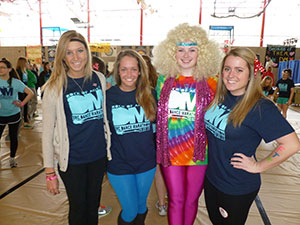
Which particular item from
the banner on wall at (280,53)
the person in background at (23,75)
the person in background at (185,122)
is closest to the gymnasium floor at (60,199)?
the person in background at (185,122)

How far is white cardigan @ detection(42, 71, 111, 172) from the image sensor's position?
1493 millimetres

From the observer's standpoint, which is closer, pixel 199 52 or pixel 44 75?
pixel 199 52

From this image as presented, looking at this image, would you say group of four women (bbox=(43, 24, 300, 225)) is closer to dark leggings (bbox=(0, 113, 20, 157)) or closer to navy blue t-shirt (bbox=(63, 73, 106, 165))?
navy blue t-shirt (bbox=(63, 73, 106, 165))

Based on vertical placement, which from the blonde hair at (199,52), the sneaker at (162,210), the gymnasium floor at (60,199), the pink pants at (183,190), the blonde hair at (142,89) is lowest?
the gymnasium floor at (60,199)

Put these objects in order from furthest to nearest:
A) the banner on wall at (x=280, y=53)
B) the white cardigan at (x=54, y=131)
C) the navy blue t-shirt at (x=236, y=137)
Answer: the banner on wall at (x=280, y=53)
the white cardigan at (x=54, y=131)
the navy blue t-shirt at (x=236, y=137)

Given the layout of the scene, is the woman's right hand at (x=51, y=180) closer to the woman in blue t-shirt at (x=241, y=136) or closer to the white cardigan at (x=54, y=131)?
the white cardigan at (x=54, y=131)

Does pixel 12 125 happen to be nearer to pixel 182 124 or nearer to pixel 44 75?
pixel 182 124

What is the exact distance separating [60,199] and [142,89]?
6.19ft

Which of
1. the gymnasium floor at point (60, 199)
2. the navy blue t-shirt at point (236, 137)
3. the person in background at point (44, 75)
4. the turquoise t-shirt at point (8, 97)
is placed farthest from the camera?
the person in background at point (44, 75)

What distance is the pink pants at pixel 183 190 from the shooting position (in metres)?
1.72

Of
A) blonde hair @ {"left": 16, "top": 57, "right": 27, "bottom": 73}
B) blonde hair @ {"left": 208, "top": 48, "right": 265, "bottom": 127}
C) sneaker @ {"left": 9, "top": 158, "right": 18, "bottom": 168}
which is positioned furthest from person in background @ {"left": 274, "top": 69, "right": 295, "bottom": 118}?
blonde hair @ {"left": 16, "top": 57, "right": 27, "bottom": 73}

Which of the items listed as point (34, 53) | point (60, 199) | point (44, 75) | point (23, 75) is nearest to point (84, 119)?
point (60, 199)

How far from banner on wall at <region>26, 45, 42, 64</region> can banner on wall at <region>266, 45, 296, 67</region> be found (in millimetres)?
14611

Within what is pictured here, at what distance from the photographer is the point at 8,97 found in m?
3.36
